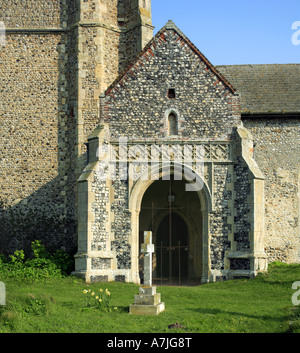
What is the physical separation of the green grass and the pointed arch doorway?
5495mm

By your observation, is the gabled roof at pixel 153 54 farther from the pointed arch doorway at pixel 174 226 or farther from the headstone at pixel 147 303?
the headstone at pixel 147 303

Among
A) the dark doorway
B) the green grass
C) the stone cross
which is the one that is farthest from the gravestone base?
the dark doorway

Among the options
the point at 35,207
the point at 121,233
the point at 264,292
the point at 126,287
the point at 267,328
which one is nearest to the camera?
the point at 267,328

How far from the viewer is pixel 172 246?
2534 cm

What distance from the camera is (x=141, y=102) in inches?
834

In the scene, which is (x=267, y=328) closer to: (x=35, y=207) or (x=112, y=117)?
(x=112, y=117)

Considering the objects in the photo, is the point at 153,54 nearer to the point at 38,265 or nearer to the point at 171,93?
the point at 171,93

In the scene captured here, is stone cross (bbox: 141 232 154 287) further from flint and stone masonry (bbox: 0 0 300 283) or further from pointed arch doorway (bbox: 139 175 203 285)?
pointed arch doorway (bbox: 139 175 203 285)

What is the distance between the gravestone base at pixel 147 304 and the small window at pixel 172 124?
7741mm

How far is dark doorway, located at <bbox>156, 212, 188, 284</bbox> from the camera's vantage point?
25.1 m

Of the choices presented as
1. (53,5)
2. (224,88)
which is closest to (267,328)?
(224,88)

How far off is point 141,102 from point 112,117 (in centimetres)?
112

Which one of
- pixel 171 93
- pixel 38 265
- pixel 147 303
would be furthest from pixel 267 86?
pixel 147 303

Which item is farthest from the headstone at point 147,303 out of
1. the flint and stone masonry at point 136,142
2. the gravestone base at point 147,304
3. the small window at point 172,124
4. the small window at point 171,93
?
the small window at point 171,93
